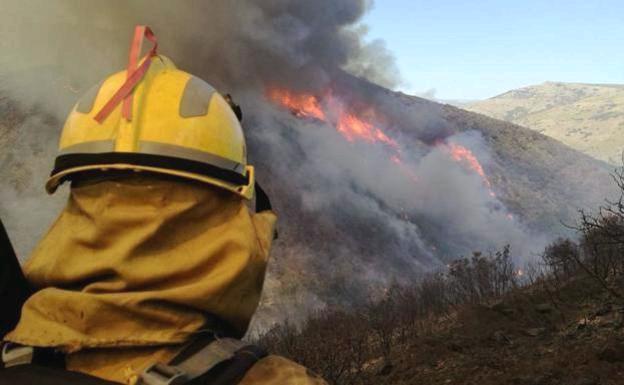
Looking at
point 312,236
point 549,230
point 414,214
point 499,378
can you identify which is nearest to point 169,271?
point 499,378

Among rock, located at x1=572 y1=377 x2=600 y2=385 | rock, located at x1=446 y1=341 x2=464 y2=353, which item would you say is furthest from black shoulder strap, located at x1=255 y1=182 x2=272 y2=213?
rock, located at x1=446 y1=341 x2=464 y2=353

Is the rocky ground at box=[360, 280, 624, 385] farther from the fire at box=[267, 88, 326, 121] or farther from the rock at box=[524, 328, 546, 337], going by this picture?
the fire at box=[267, 88, 326, 121]

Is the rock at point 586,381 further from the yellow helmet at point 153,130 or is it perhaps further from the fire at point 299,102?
the fire at point 299,102

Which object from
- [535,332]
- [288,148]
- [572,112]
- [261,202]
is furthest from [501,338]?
[572,112]

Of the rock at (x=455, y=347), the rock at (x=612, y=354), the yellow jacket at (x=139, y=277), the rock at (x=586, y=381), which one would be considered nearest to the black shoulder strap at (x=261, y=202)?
the yellow jacket at (x=139, y=277)

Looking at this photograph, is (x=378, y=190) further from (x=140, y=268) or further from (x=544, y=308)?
(x=140, y=268)

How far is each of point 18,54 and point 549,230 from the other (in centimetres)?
3056

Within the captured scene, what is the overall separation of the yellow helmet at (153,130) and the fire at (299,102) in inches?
1200

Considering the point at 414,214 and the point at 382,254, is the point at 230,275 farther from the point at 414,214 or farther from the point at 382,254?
the point at 414,214

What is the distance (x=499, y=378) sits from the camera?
6270mm

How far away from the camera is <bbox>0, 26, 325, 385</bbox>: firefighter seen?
1125mm

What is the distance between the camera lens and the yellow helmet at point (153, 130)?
1.27 meters

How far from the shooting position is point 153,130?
4.26ft

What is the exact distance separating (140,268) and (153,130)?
351 millimetres
